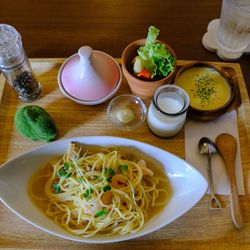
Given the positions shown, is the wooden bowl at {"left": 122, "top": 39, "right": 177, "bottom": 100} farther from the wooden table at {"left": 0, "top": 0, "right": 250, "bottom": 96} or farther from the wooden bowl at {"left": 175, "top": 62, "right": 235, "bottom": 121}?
the wooden table at {"left": 0, "top": 0, "right": 250, "bottom": 96}

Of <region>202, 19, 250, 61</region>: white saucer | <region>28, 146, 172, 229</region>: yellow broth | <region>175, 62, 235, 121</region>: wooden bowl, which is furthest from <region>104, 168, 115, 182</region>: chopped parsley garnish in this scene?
<region>202, 19, 250, 61</region>: white saucer

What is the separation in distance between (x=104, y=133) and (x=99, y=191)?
0.78 ft

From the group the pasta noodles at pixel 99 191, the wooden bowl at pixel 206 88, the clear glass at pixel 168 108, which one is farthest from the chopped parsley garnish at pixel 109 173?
the wooden bowl at pixel 206 88

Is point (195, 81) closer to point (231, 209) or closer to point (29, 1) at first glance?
point (231, 209)

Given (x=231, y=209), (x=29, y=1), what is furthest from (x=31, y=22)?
(x=231, y=209)

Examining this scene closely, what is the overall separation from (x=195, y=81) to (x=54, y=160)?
0.62 m

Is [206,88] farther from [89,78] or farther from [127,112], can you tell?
[89,78]

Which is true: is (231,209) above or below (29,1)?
below

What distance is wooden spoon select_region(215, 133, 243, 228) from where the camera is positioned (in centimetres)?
98

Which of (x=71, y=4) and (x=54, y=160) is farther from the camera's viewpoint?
(x=71, y=4)

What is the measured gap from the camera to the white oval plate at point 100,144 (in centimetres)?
93

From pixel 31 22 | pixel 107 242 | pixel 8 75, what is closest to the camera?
pixel 107 242

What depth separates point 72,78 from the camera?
3.84ft

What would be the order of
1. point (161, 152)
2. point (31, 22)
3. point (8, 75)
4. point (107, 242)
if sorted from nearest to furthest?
point (107, 242) → point (161, 152) → point (8, 75) → point (31, 22)
